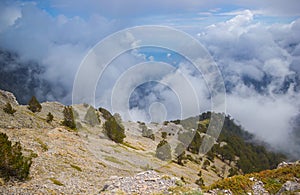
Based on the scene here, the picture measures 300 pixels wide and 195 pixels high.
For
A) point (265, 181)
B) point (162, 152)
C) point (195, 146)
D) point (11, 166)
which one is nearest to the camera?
point (11, 166)

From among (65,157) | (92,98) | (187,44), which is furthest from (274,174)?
(65,157)

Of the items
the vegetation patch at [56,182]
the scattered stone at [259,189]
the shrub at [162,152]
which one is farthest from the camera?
the shrub at [162,152]

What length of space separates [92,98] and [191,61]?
601 inches

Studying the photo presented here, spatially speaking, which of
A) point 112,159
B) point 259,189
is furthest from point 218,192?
point 112,159

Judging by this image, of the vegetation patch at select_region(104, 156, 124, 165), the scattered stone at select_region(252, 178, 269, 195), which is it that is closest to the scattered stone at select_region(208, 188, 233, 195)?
the scattered stone at select_region(252, 178, 269, 195)

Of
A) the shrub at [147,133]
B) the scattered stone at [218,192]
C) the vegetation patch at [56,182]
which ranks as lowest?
the vegetation patch at [56,182]

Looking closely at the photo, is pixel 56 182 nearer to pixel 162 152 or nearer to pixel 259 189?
pixel 259 189

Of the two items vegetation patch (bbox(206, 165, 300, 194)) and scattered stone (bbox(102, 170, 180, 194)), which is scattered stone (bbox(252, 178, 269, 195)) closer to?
vegetation patch (bbox(206, 165, 300, 194))

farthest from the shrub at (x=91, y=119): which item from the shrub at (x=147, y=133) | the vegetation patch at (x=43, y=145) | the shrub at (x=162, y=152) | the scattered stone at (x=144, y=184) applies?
the scattered stone at (x=144, y=184)

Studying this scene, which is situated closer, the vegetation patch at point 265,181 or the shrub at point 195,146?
the vegetation patch at point 265,181

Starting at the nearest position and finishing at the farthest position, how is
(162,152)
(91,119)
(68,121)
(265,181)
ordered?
(265,181) < (68,121) < (162,152) < (91,119)

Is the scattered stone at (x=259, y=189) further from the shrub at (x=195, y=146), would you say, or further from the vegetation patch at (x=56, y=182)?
the shrub at (x=195, y=146)

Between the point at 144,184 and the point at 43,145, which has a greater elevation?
the point at 43,145

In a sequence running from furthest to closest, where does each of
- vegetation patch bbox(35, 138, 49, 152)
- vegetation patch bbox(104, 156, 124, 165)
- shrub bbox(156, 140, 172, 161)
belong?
shrub bbox(156, 140, 172, 161)
vegetation patch bbox(104, 156, 124, 165)
vegetation patch bbox(35, 138, 49, 152)
